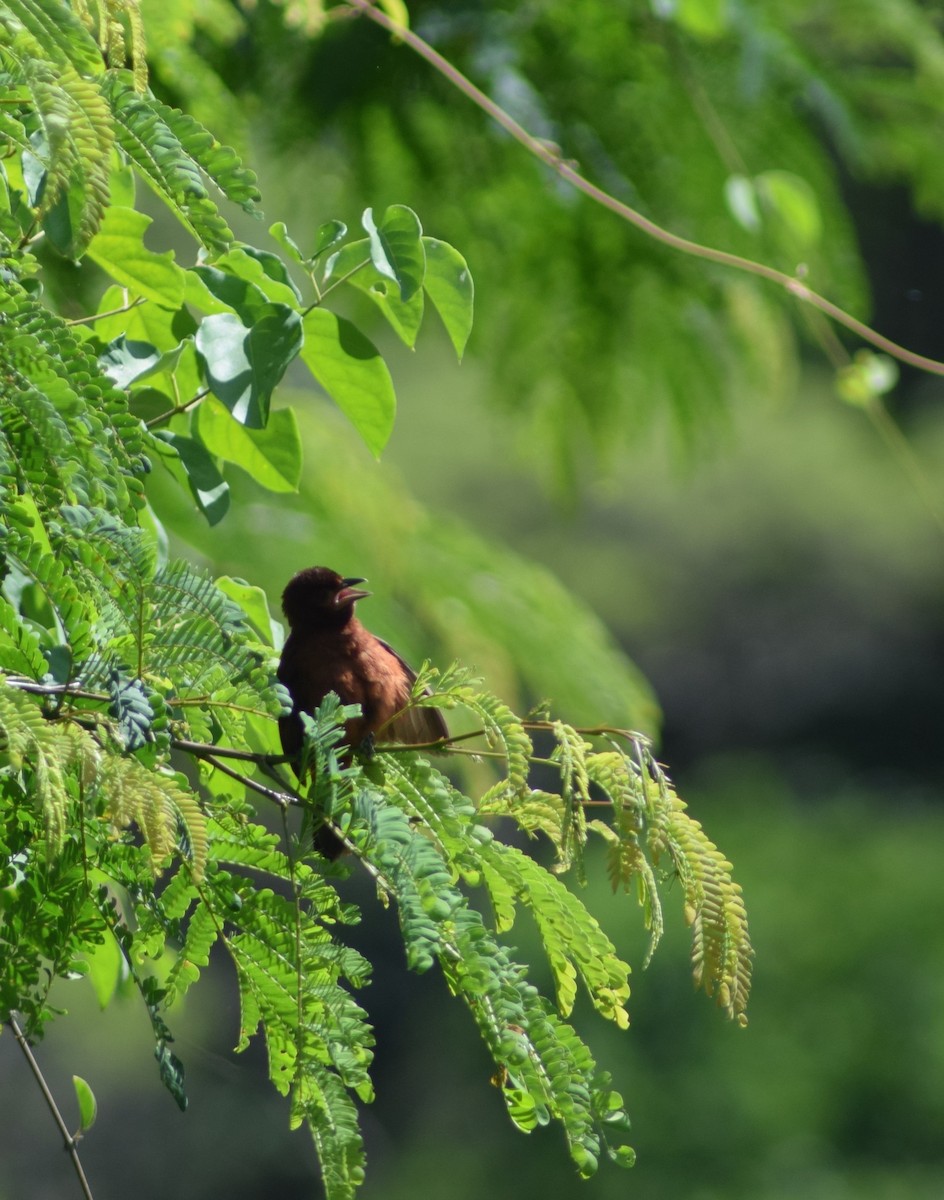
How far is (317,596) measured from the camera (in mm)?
3008

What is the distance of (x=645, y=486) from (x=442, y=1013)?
7.88 m

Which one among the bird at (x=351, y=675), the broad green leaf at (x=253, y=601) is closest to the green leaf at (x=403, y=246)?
the broad green leaf at (x=253, y=601)

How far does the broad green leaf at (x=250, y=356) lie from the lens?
1.65m

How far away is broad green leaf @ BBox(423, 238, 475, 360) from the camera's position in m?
1.79

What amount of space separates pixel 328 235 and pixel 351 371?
0.53 ft

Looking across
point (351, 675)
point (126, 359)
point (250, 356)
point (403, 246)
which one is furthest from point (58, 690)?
point (351, 675)

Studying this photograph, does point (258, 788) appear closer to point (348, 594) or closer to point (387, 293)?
point (387, 293)

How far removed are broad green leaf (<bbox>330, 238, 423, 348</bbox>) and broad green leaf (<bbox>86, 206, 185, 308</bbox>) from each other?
0.20m

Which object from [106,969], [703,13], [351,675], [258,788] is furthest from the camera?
[703,13]

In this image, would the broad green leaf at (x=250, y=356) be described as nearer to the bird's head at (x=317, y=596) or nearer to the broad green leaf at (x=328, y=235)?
the broad green leaf at (x=328, y=235)

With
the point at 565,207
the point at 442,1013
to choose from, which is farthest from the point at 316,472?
the point at 442,1013

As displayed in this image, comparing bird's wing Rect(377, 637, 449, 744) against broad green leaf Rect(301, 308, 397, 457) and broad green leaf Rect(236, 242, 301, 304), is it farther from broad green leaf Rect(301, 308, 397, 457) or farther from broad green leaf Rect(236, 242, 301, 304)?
broad green leaf Rect(236, 242, 301, 304)

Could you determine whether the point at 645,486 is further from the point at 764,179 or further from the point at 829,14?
the point at 764,179

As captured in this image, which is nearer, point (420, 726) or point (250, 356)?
point (250, 356)
